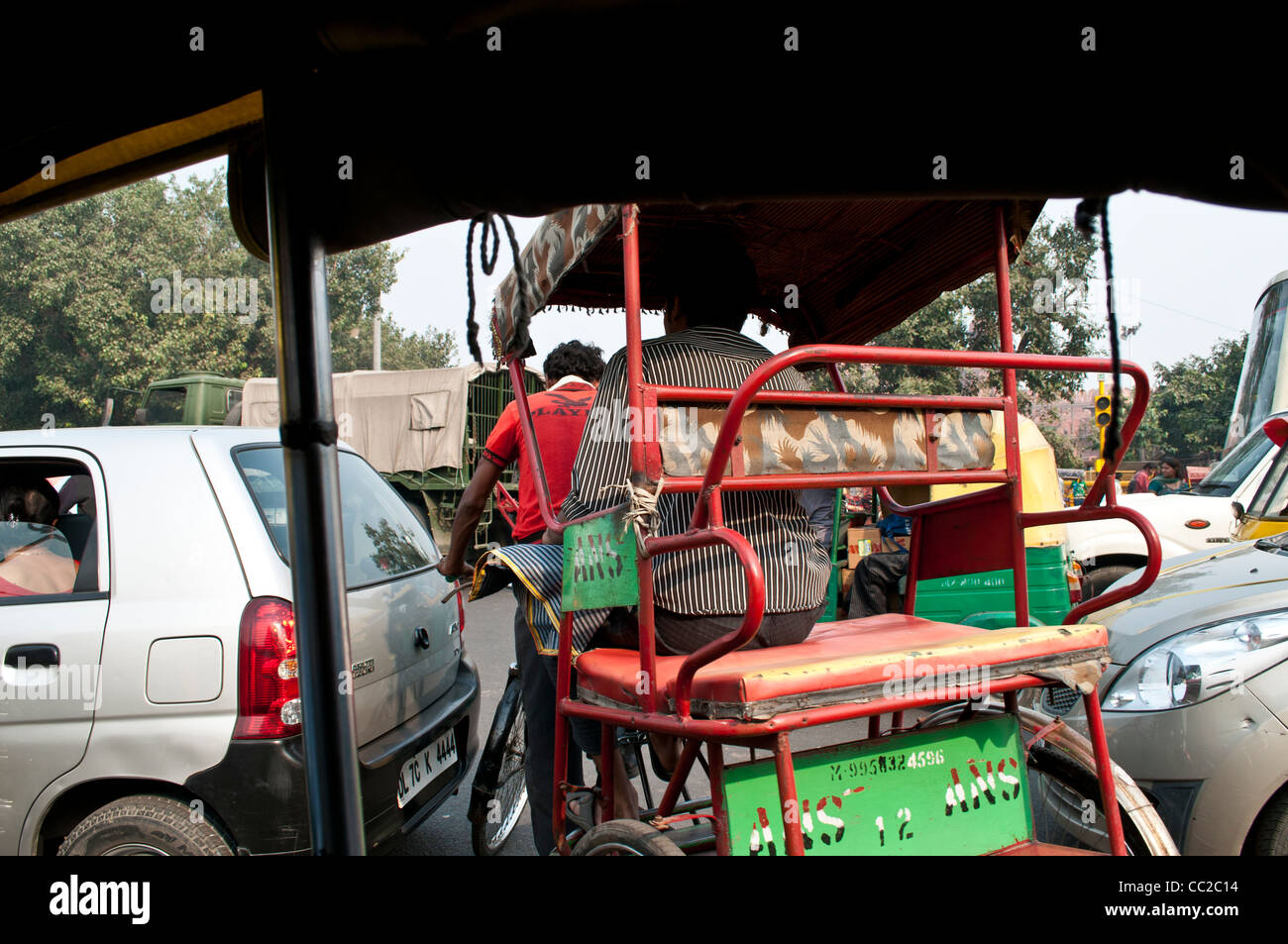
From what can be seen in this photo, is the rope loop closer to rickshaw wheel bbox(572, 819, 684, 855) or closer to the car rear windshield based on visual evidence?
rickshaw wheel bbox(572, 819, 684, 855)

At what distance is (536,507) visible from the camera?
3342mm

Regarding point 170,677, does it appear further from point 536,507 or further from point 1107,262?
point 1107,262

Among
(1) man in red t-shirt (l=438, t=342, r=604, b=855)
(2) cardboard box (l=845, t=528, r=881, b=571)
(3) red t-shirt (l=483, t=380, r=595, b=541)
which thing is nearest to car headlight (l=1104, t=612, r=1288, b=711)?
(1) man in red t-shirt (l=438, t=342, r=604, b=855)

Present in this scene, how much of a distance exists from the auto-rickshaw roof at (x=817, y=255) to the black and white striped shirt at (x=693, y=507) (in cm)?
37

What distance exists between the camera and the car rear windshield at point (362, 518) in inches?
111

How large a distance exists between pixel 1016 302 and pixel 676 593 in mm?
18085

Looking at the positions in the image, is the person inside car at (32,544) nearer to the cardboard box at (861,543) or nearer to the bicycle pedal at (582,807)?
the bicycle pedal at (582,807)

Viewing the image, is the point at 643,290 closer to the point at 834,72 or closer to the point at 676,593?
the point at 676,593

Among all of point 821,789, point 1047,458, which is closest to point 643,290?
point 821,789

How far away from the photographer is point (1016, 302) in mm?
18000

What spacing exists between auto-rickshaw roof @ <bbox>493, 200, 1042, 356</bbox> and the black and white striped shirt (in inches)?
14.4

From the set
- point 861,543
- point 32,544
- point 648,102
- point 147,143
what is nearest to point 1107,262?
point 648,102

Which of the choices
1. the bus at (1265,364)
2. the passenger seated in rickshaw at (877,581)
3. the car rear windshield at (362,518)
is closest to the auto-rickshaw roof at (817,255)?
the car rear windshield at (362,518)
